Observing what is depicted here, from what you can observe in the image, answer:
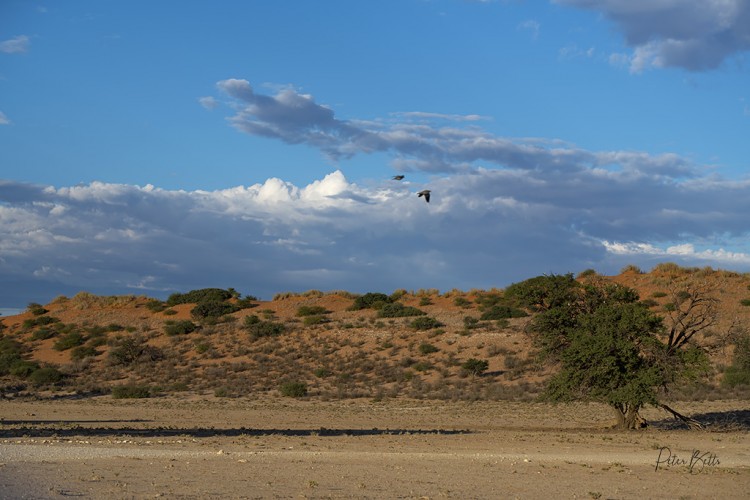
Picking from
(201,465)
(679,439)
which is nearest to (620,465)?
(679,439)

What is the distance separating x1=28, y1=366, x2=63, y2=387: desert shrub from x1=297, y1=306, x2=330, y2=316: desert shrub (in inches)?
906

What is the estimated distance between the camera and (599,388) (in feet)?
98.2

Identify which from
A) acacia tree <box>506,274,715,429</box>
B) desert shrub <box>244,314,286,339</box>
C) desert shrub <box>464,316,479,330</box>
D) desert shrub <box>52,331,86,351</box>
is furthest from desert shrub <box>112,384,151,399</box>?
acacia tree <box>506,274,715,429</box>

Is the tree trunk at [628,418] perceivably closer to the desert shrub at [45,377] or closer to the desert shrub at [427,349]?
the desert shrub at [427,349]

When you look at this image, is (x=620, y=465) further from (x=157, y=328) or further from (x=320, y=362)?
(x=157, y=328)

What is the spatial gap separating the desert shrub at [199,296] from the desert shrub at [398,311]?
18433mm

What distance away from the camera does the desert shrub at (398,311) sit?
72.5m

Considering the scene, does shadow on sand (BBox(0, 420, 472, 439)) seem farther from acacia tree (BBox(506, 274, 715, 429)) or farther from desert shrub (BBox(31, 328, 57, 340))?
desert shrub (BBox(31, 328, 57, 340))

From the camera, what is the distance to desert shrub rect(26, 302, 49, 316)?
85.0 m

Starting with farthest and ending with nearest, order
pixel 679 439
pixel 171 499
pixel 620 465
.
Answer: pixel 679 439, pixel 620 465, pixel 171 499

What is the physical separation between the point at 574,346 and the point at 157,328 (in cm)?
5199

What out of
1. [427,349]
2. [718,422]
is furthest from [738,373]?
[427,349]

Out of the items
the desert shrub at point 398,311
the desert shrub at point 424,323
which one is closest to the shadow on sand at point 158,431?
the desert shrub at point 424,323

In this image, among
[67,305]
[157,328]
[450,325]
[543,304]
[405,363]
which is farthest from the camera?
[67,305]
